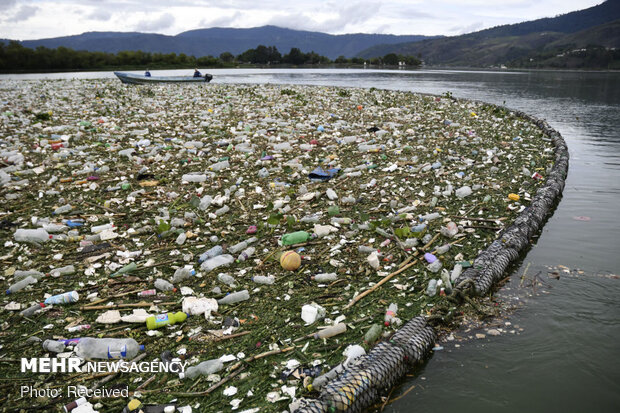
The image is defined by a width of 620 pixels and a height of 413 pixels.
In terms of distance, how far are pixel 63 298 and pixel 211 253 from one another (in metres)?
1.44

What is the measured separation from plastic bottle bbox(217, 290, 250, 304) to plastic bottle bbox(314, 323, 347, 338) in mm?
851

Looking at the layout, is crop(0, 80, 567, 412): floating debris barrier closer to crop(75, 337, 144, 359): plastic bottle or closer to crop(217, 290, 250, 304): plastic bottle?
crop(217, 290, 250, 304): plastic bottle

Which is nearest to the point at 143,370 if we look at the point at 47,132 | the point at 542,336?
the point at 542,336

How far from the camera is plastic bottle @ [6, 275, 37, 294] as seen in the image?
353cm

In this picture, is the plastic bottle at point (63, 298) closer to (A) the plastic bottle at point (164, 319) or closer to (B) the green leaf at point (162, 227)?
(A) the plastic bottle at point (164, 319)

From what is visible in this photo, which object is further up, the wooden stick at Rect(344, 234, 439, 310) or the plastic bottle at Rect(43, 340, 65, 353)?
the wooden stick at Rect(344, 234, 439, 310)

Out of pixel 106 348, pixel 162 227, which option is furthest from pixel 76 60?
pixel 106 348

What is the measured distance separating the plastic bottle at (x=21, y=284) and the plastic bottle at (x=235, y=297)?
1958 millimetres

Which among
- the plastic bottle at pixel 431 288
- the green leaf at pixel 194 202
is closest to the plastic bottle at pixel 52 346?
the green leaf at pixel 194 202

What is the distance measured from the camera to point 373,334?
2.86 metres

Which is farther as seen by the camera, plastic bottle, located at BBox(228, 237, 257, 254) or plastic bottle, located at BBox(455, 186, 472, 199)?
plastic bottle, located at BBox(455, 186, 472, 199)

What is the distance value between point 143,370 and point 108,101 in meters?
15.8

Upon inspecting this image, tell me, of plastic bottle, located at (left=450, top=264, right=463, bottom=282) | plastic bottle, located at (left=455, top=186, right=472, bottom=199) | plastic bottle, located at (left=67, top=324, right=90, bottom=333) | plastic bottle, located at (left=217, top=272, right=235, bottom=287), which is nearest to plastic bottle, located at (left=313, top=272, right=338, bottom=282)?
plastic bottle, located at (left=217, top=272, right=235, bottom=287)

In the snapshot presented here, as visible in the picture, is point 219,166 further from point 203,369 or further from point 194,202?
point 203,369
